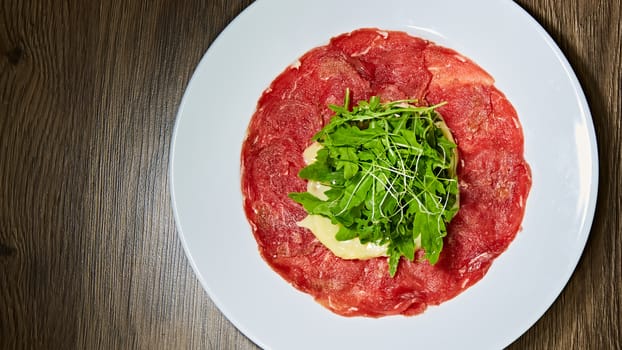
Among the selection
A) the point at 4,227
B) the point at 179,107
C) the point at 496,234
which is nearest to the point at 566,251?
the point at 496,234

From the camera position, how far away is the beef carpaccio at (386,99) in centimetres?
276

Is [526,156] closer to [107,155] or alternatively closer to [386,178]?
[386,178]

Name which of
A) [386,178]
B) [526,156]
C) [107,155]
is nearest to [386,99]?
[386,178]

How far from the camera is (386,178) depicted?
2.44m

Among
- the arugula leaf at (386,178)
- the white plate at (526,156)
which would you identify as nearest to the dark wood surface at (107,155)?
the white plate at (526,156)

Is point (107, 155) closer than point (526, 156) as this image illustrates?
No

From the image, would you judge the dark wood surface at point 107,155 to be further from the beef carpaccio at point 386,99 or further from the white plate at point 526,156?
the beef carpaccio at point 386,99

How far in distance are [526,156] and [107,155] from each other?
74.2 inches

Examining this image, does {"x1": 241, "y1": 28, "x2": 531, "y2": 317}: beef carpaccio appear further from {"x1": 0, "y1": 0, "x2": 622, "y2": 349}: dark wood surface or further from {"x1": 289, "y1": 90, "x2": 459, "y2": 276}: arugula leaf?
{"x1": 0, "y1": 0, "x2": 622, "y2": 349}: dark wood surface

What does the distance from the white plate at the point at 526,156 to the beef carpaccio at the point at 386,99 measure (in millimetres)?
52

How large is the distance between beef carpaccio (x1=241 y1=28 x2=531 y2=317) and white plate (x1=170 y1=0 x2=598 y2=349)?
0.17 feet

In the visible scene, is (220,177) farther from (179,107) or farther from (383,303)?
(383,303)

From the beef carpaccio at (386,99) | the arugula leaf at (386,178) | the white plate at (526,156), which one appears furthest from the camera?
the beef carpaccio at (386,99)

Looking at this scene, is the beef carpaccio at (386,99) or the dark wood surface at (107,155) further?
the dark wood surface at (107,155)
